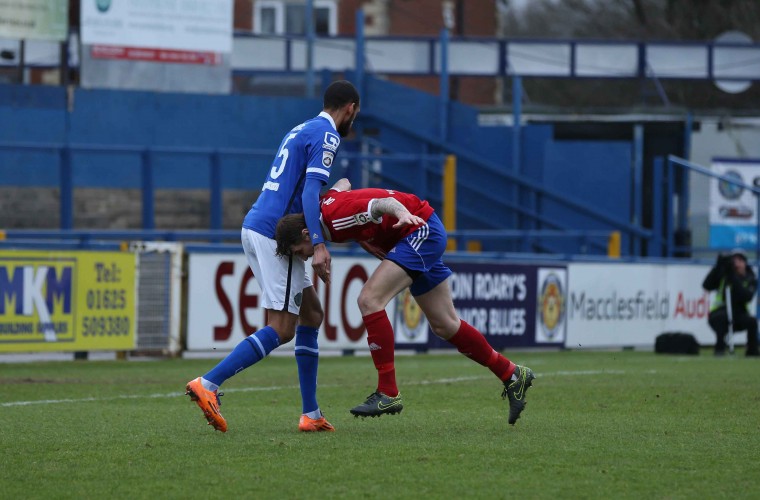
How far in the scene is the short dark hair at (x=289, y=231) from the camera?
7.92m

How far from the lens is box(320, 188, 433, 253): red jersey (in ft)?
26.0

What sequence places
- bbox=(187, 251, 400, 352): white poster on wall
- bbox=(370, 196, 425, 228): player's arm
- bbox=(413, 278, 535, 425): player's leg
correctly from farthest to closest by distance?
bbox=(187, 251, 400, 352): white poster on wall
bbox=(413, 278, 535, 425): player's leg
bbox=(370, 196, 425, 228): player's arm

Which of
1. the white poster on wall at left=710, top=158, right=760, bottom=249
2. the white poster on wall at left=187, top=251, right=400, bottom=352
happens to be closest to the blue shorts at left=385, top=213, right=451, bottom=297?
the white poster on wall at left=187, top=251, right=400, bottom=352

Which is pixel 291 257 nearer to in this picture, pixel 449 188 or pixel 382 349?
pixel 382 349

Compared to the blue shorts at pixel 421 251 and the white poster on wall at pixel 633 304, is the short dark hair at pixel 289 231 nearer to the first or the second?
the blue shorts at pixel 421 251

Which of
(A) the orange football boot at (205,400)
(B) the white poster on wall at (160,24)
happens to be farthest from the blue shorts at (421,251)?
(B) the white poster on wall at (160,24)

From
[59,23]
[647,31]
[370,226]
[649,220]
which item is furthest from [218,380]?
[647,31]

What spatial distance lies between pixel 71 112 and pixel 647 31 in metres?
28.9

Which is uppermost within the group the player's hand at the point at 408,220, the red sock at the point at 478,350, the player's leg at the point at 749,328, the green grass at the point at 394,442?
the player's hand at the point at 408,220

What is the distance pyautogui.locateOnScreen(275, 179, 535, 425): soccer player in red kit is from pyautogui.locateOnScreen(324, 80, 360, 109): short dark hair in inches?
18.9

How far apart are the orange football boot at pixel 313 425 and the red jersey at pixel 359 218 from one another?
3.51 feet

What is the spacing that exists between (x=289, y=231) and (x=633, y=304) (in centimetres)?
1438

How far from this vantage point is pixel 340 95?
8.27 m

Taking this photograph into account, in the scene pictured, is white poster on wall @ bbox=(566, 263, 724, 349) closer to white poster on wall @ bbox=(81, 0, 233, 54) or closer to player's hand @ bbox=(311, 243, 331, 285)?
white poster on wall @ bbox=(81, 0, 233, 54)
